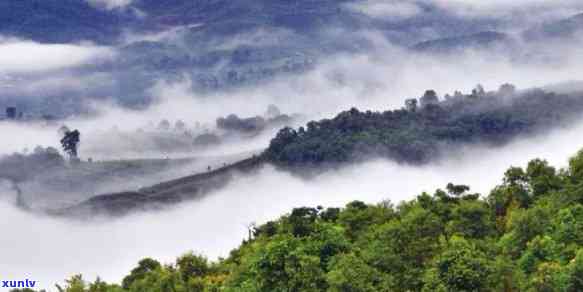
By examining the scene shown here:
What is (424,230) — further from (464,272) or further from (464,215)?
(464,272)

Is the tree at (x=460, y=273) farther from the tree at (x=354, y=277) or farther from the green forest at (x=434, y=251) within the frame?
the tree at (x=354, y=277)

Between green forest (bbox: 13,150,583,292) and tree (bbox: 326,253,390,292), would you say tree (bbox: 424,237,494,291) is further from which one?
tree (bbox: 326,253,390,292)

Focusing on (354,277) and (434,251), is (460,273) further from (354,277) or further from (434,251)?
(434,251)

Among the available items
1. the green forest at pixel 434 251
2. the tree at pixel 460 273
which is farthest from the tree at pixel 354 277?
the tree at pixel 460 273

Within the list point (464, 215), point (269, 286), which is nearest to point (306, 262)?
point (269, 286)

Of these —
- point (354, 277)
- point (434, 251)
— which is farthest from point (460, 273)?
point (434, 251)

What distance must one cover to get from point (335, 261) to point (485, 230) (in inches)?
Result: 868

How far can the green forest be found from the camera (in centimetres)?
7503

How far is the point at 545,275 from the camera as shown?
7569cm

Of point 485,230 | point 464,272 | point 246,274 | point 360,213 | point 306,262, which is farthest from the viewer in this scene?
point 360,213

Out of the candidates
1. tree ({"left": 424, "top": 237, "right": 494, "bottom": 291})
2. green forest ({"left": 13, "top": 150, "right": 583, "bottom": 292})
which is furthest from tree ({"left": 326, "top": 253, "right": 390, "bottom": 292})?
tree ({"left": 424, "top": 237, "right": 494, "bottom": 291})

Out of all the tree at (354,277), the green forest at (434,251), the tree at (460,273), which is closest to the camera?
the tree at (460,273)

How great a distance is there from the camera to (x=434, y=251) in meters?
→ 89.1

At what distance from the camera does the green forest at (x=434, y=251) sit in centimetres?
7503
